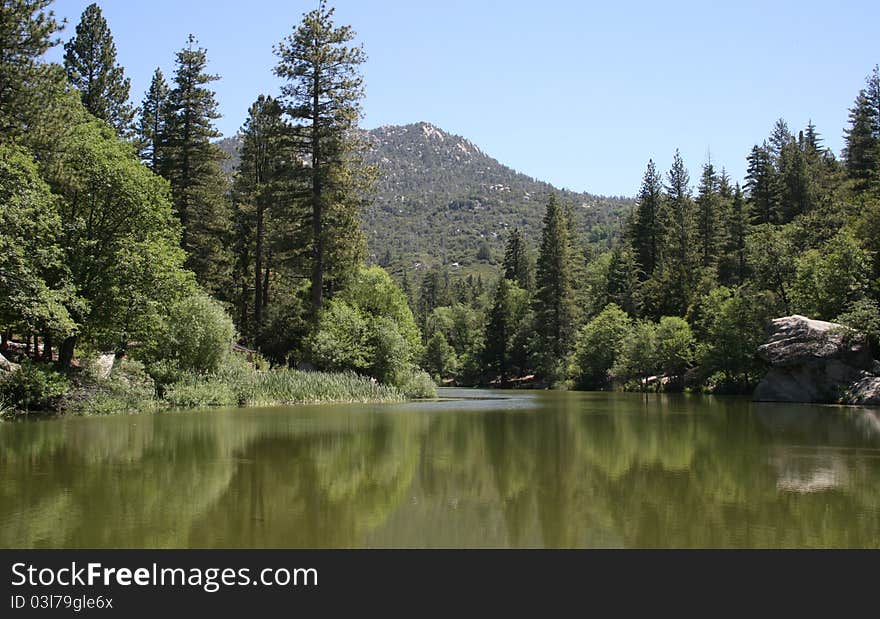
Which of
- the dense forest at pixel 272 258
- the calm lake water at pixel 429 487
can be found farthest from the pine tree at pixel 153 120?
the calm lake water at pixel 429 487

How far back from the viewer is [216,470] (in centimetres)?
1038

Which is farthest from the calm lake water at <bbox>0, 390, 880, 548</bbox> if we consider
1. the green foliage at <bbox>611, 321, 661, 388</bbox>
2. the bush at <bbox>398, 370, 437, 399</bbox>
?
the green foliage at <bbox>611, 321, 661, 388</bbox>

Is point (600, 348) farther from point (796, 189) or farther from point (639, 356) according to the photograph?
point (796, 189)

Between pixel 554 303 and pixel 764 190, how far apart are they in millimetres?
22734

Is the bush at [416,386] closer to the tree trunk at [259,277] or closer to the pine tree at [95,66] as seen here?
the tree trunk at [259,277]

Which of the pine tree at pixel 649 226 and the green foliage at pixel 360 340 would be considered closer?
the green foliage at pixel 360 340

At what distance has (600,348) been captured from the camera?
206ft

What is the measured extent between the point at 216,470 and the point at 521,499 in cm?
451

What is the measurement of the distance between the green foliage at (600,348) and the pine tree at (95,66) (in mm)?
41461

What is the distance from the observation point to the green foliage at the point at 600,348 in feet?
204

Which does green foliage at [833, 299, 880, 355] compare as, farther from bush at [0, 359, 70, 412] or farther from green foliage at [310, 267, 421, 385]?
bush at [0, 359, 70, 412]

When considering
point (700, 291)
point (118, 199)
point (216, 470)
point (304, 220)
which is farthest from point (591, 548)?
point (700, 291)
